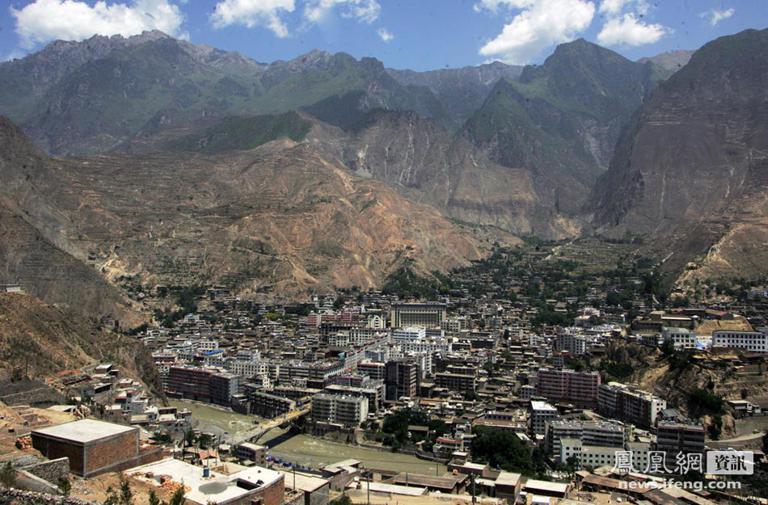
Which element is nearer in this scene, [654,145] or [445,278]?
[445,278]

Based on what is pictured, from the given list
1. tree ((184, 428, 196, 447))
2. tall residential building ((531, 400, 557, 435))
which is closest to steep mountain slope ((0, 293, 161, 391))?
tree ((184, 428, 196, 447))

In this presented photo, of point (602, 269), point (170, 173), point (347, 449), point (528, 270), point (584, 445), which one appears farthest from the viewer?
point (170, 173)

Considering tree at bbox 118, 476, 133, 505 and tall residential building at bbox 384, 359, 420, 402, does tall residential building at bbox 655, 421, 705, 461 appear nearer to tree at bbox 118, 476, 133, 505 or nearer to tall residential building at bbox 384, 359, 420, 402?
tall residential building at bbox 384, 359, 420, 402

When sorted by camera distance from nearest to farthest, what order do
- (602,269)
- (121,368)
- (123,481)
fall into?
(123,481), (121,368), (602,269)

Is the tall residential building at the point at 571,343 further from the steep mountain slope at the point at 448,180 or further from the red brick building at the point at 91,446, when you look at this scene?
the steep mountain slope at the point at 448,180

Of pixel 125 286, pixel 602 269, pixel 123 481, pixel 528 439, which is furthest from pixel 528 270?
pixel 123 481

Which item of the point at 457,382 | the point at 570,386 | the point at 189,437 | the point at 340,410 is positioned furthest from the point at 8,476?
the point at 457,382

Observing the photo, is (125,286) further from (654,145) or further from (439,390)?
(654,145)
